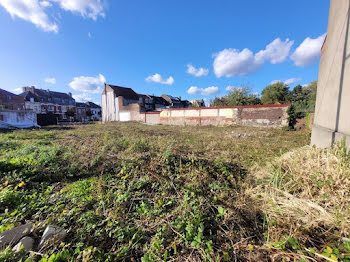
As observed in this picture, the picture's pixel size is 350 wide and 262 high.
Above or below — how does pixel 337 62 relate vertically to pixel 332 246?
above

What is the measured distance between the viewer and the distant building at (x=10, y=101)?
2821 cm

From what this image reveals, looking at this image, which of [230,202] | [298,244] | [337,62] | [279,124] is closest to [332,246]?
[298,244]

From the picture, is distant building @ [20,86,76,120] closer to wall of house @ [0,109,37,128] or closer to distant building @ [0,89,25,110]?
distant building @ [0,89,25,110]

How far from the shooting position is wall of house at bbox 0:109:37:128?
14131 mm

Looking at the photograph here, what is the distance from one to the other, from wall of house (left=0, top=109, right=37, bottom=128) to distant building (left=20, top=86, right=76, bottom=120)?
75.8 feet

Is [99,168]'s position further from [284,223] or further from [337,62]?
[337,62]

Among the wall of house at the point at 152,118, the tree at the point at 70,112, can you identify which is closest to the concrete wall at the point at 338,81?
the wall of house at the point at 152,118

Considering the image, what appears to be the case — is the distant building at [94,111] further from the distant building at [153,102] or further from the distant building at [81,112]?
the distant building at [153,102]

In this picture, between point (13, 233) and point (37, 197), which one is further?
point (37, 197)

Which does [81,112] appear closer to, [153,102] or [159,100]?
[153,102]

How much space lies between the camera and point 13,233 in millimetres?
1520

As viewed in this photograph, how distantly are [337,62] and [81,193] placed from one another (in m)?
6.41

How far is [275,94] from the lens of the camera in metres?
28.6

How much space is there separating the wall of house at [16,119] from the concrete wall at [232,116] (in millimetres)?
15783
